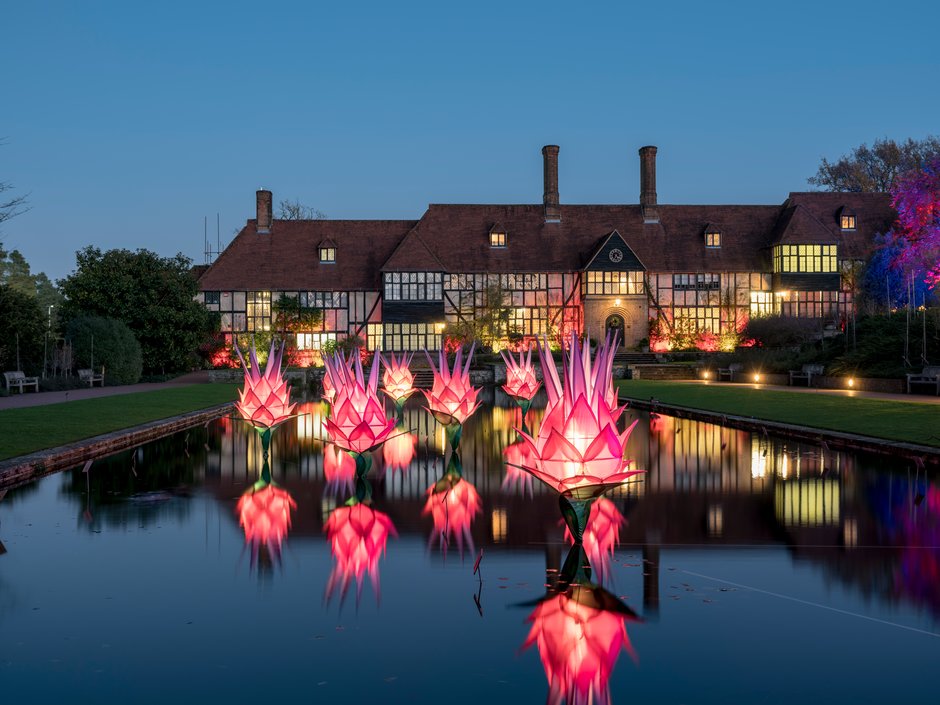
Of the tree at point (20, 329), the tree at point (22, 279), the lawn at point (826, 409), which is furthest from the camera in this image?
the tree at point (22, 279)

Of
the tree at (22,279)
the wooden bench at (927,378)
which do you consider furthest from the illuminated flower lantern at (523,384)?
the tree at (22,279)

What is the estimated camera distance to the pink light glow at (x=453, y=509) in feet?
30.9

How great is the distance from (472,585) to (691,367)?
42914 mm

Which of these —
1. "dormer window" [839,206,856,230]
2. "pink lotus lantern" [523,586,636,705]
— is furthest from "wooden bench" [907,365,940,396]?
"dormer window" [839,206,856,230]

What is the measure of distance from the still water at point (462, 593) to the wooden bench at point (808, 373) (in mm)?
23022

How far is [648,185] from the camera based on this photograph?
206 ft

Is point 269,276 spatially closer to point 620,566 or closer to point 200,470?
point 200,470

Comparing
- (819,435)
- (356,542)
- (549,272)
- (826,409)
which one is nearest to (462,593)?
(356,542)

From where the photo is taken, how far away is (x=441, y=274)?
57938 millimetres

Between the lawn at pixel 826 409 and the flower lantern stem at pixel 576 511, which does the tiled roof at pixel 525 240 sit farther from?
the flower lantern stem at pixel 576 511

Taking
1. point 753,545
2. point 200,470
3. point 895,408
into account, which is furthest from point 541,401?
point 753,545

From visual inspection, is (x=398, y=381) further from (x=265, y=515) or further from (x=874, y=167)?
(x=874, y=167)

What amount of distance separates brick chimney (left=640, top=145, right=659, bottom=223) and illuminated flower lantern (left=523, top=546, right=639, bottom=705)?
187ft

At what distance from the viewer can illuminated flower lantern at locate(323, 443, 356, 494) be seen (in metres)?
12.7
